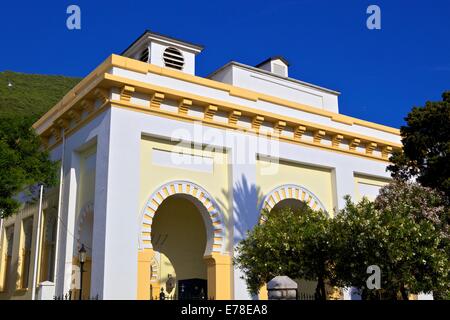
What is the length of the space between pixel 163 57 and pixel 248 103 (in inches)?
123

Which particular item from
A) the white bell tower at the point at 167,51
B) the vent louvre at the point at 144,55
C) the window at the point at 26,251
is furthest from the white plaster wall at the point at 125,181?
the window at the point at 26,251

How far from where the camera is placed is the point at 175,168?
47.8 ft

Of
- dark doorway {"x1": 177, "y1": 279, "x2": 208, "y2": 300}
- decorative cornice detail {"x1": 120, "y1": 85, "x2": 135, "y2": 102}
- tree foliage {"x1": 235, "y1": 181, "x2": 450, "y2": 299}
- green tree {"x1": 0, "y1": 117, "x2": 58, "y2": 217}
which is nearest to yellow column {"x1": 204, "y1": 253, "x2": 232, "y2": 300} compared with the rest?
tree foliage {"x1": 235, "y1": 181, "x2": 450, "y2": 299}

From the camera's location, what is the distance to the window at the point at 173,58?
17.2 m

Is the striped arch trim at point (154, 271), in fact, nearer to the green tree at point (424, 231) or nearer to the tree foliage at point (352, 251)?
the tree foliage at point (352, 251)

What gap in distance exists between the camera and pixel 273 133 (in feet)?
53.7

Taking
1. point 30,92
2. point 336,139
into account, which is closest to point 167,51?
point 336,139

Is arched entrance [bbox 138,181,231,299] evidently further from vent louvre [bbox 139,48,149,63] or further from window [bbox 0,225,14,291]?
window [bbox 0,225,14,291]

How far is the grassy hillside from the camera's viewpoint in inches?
1973

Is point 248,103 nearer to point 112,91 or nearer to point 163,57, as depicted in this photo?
point 163,57

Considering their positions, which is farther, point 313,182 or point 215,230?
point 313,182

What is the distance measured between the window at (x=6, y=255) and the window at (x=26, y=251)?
1.59 m
